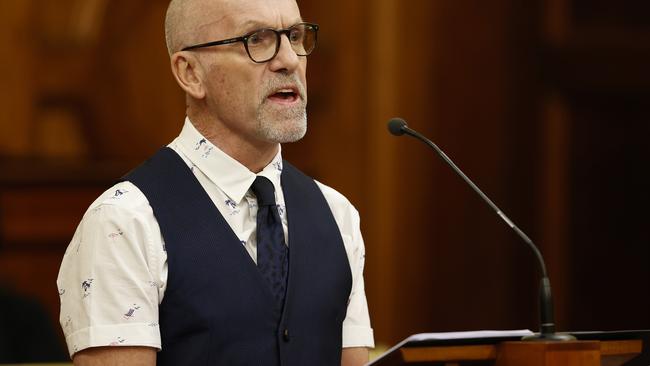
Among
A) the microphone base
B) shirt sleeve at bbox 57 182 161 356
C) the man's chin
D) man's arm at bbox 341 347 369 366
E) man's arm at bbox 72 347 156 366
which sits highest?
the man's chin

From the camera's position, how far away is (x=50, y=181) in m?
3.72

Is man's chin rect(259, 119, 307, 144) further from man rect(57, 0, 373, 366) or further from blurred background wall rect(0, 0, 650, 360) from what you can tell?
blurred background wall rect(0, 0, 650, 360)

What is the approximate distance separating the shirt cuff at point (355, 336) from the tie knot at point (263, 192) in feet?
0.87

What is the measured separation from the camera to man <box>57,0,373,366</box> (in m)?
1.86

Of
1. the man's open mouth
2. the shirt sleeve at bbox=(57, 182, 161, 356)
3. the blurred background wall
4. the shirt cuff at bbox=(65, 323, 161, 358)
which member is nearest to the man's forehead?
the man's open mouth

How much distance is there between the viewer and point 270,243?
2.01m

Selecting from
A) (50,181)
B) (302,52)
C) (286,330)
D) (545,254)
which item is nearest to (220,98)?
(302,52)

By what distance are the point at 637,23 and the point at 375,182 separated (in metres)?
1.00

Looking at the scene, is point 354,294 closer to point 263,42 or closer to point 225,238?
point 225,238

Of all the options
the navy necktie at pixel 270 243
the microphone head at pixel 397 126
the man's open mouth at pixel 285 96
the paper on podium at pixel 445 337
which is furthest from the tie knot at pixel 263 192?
the paper on podium at pixel 445 337

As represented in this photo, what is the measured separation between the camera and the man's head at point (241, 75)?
2004 millimetres

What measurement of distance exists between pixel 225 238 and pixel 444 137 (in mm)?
2116

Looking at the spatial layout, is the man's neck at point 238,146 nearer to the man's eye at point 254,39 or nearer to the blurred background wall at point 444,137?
the man's eye at point 254,39

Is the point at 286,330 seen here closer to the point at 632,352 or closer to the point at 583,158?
the point at 632,352
